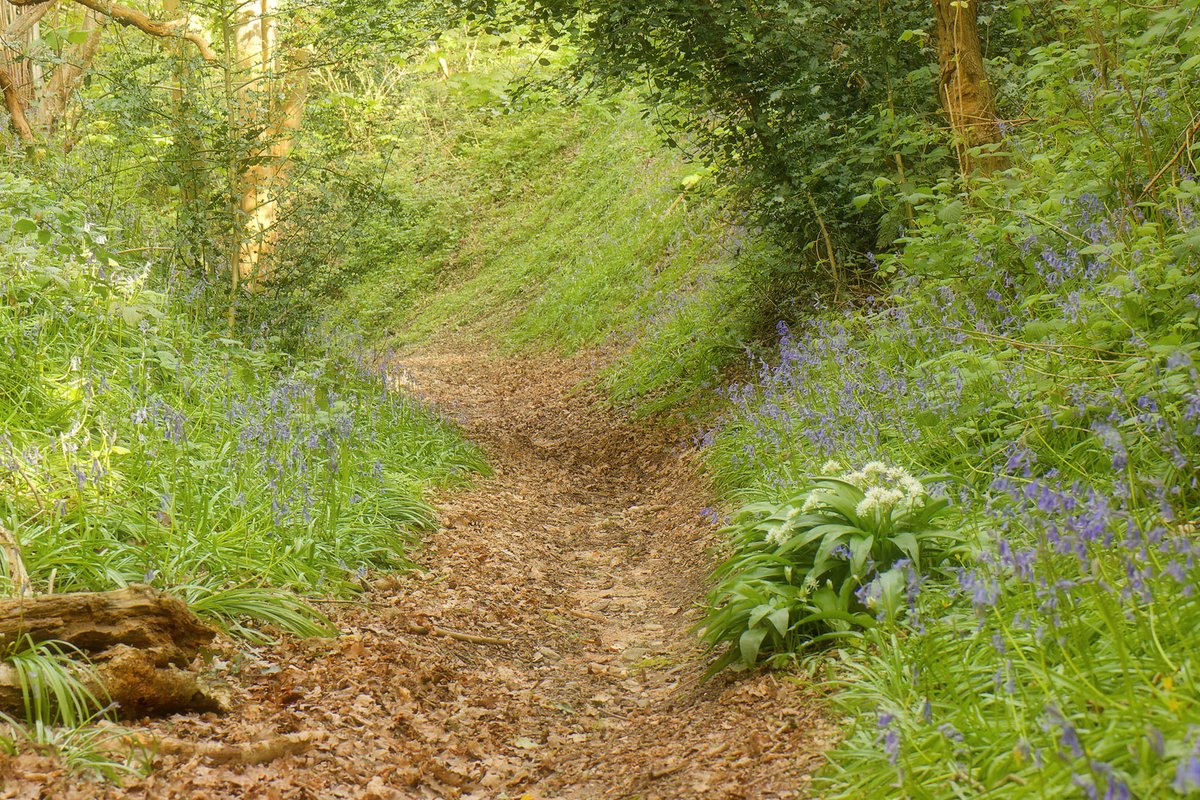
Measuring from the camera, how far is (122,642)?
11.1ft

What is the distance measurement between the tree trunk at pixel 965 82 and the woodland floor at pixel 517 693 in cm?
317

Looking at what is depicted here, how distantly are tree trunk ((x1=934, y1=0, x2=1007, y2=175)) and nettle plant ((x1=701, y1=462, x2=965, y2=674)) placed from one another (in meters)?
3.73

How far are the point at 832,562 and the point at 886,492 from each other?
0.35m

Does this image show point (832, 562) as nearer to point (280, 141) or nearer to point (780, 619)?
point (780, 619)

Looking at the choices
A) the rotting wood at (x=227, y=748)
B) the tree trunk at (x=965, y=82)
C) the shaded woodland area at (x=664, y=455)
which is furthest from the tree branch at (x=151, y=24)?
the rotting wood at (x=227, y=748)

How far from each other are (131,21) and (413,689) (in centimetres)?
866

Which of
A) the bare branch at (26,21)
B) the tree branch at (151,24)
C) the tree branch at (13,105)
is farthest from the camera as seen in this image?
the bare branch at (26,21)

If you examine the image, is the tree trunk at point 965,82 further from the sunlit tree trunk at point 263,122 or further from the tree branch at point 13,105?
the tree branch at point 13,105

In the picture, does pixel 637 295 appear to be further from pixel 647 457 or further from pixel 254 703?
pixel 254 703

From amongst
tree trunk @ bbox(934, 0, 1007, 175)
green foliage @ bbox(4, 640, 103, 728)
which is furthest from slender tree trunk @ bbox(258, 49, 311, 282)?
green foliage @ bbox(4, 640, 103, 728)

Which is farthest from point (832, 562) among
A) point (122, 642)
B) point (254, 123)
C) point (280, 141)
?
point (280, 141)

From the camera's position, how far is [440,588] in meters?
5.23

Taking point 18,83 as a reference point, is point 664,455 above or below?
below

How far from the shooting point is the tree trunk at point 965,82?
670cm
